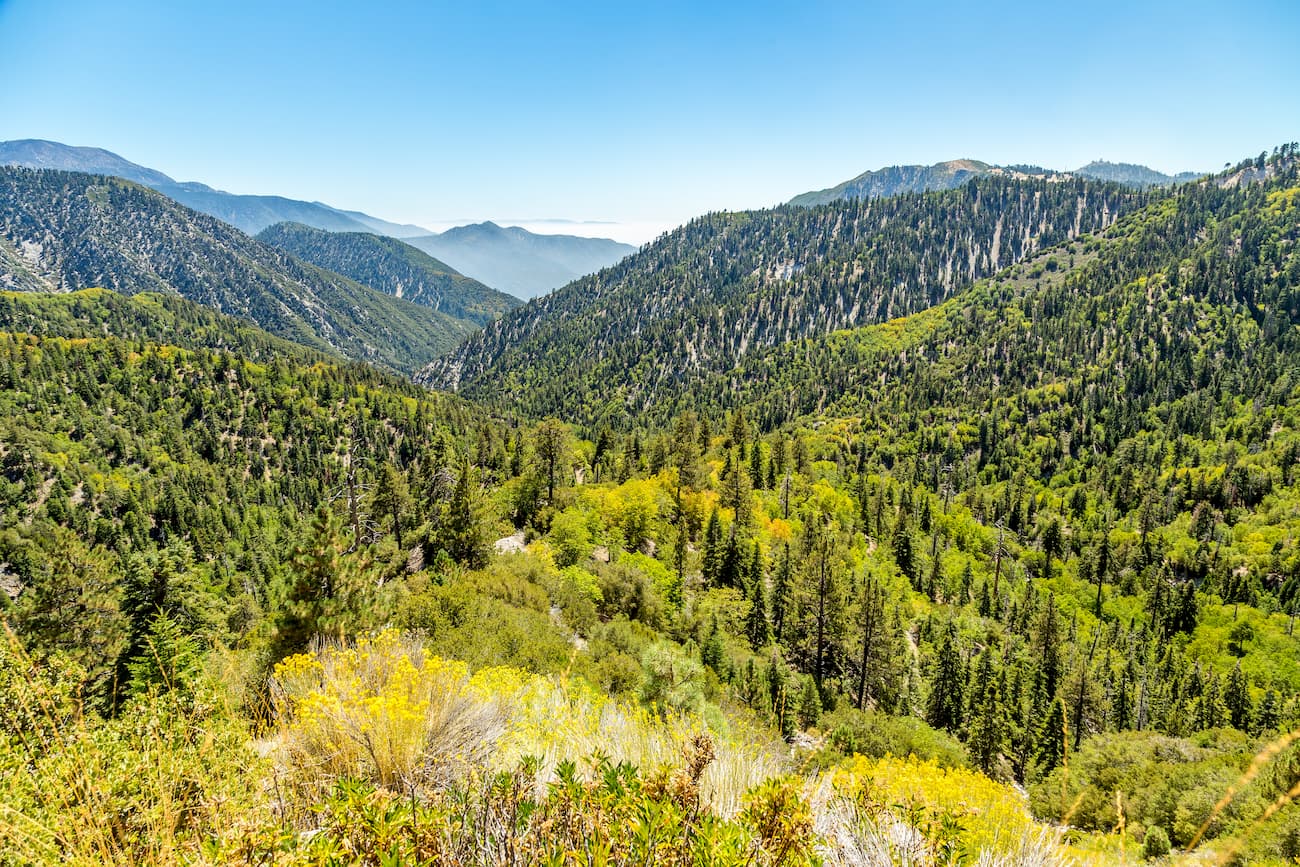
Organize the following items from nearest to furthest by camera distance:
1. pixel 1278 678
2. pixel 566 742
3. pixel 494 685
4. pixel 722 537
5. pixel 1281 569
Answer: pixel 566 742
pixel 494 685
pixel 722 537
pixel 1278 678
pixel 1281 569

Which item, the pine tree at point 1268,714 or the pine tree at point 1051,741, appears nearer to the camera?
the pine tree at point 1051,741

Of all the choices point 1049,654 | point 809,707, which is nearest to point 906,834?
point 809,707

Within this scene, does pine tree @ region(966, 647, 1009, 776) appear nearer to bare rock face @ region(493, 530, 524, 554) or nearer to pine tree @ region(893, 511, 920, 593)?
bare rock face @ region(493, 530, 524, 554)

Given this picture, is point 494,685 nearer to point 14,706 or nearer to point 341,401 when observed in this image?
point 14,706

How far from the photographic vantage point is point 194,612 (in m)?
31.9

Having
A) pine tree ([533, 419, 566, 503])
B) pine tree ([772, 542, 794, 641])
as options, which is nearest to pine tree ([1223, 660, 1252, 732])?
pine tree ([772, 542, 794, 641])

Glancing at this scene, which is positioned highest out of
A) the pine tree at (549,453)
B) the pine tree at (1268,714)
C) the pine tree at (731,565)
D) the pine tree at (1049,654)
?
the pine tree at (549,453)

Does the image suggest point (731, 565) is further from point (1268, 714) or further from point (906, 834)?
point (1268, 714)

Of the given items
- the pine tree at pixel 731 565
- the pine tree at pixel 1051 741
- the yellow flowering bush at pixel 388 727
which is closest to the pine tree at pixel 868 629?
the pine tree at pixel 731 565

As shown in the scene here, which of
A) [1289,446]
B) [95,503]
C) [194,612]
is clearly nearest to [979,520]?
[1289,446]

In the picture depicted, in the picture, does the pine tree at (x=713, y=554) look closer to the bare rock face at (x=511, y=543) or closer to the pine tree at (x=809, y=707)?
the pine tree at (x=809, y=707)

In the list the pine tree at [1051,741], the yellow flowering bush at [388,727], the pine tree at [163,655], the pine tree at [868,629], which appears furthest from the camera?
the pine tree at [1051,741]

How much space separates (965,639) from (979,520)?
85.6 m

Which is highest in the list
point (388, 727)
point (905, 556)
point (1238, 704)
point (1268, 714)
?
point (388, 727)
